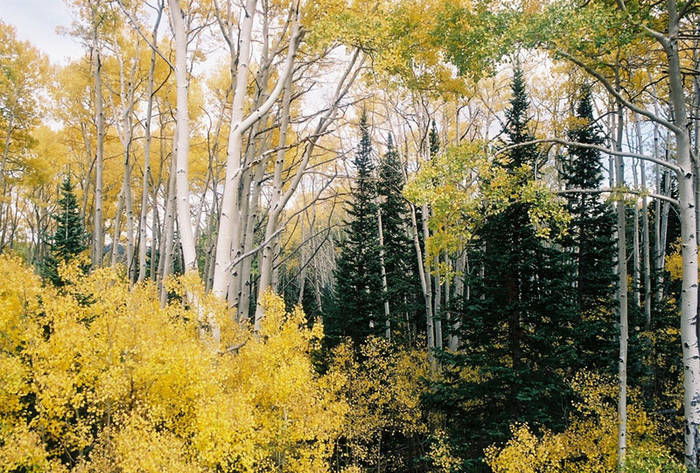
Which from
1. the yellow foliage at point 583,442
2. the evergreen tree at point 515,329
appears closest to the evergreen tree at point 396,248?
the evergreen tree at point 515,329

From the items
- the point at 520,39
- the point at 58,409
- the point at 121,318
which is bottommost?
the point at 58,409

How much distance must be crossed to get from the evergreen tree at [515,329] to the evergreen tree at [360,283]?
4987 mm

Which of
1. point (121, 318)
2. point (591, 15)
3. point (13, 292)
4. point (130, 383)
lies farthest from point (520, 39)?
point (13, 292)

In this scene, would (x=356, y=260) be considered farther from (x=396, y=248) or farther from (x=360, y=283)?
(x=396, y=248)

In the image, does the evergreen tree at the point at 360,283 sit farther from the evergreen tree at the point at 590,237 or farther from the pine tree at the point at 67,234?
the pine tree at the point at 67,234

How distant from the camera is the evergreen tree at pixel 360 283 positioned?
14828 millimetres

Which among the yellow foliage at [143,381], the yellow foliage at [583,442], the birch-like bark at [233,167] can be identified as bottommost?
the yellow foliage at [583,442]

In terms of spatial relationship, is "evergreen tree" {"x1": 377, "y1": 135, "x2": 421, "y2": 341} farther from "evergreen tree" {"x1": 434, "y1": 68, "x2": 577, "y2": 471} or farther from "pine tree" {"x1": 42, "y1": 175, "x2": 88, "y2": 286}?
"pine tree" {"x1": 42, "y1": 175, "x2": 88, "y2": 286}

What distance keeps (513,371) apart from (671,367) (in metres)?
7.47

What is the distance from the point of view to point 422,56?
7688 mm

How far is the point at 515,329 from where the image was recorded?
9.62 metres

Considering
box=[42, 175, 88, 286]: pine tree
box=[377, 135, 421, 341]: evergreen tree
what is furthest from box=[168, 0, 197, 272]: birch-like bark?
box=[42, 175, 88, 286]: pine tree

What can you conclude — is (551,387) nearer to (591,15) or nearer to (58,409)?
(591,15)

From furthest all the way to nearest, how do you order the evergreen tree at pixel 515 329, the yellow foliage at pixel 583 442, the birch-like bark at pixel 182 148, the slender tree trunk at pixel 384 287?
the slender tree trunk at pixel 384 287, the evergreen tree at pixel 515 329, the yellow foliage at pixel 583 442, the birch-like bark at pixel 182 148
